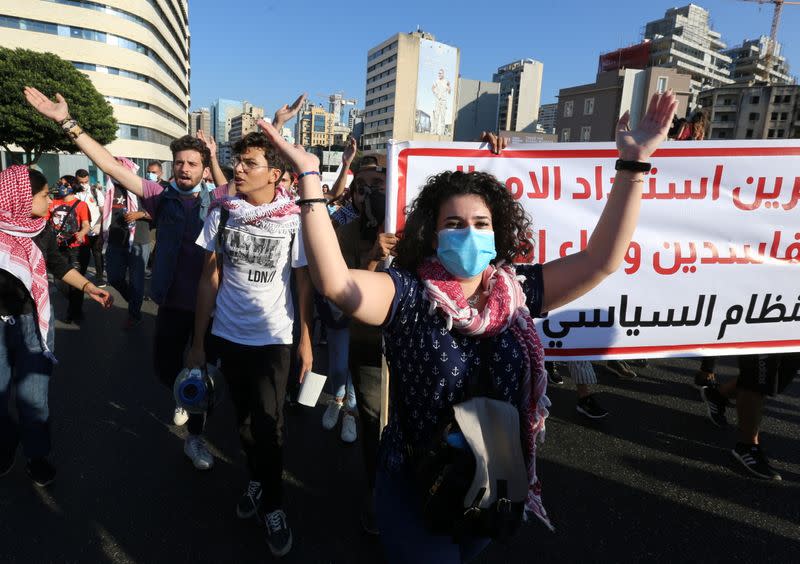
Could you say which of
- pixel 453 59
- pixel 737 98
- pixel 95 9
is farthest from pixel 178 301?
pixel 453 59

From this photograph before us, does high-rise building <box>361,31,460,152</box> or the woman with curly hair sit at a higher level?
high-rise building <box>361,31,460,152</box>

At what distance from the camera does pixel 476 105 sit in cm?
12444

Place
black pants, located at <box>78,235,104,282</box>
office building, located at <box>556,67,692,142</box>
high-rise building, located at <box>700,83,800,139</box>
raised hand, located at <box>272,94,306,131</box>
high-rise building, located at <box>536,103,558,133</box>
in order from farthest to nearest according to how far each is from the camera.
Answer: high-rise building, located at <box>536,103,558,133</box> < high-rise building, located at <box>700,83,800,139</box> < office building, located at <box>556,67,692,142</box> < black pants, located at <box>78,235,104,282</box> < raised hand, located at <box>272,94,306,131</box>

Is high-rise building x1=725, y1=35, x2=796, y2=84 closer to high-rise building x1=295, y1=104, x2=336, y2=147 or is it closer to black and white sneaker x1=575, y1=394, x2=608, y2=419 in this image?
high-rise building x1=295, y1=104, x2=336, y2=147

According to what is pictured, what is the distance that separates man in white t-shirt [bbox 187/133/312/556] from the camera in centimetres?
251

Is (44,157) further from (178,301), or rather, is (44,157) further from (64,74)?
(178,301)

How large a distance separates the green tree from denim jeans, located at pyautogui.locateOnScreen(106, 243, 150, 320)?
29.1m

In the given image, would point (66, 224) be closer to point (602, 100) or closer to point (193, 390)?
point (193, 390)

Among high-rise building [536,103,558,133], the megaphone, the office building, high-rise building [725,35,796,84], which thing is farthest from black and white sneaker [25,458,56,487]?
high-rise building [536,103,558,133]

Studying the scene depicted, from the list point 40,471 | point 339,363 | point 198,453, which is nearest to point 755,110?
point 339,363

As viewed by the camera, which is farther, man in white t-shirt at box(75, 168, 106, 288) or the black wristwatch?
man in white t-shirt at box(75, 168, 106, 288)

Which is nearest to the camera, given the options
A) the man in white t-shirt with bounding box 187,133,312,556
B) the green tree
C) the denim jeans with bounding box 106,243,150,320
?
the man in white t-shirt with bounding box 187,133,312,556

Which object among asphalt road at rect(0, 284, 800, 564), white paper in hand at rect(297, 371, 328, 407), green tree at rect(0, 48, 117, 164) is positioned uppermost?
green tree at rect(0, 48, 117, 164)

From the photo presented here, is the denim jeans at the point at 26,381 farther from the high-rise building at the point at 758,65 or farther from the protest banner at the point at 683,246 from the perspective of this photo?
the high-rise building at the point at 758,65
